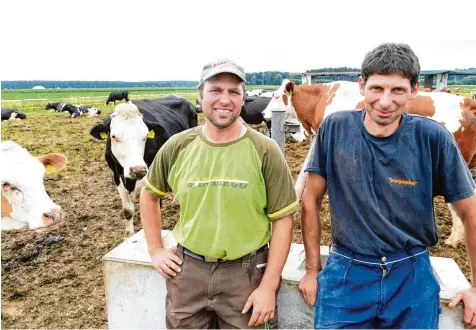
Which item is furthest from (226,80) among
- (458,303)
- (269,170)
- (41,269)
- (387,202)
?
(41,269)

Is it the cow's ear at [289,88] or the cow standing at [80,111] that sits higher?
the cow's ear at [289,88]

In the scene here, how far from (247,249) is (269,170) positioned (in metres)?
0.36

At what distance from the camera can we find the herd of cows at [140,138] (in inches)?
136

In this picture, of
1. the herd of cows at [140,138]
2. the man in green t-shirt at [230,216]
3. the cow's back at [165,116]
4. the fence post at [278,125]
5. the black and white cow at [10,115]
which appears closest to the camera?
the man in green t-shirt at [230,216]

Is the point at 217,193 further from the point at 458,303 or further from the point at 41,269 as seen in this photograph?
the point at 41,269

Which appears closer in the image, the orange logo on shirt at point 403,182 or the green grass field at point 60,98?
the orange logo on shirt at point 403,182

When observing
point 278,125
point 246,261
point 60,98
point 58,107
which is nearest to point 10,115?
point 58,107

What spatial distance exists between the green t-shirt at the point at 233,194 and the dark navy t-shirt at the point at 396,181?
27cm

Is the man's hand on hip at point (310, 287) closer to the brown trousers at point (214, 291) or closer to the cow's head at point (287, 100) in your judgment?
the brown trousers at point (214, 291)

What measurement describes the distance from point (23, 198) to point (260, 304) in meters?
2.65

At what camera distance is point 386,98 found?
1.63 metres

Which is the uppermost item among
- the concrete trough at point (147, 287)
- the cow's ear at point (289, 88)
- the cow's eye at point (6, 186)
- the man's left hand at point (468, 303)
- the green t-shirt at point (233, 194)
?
the cow's ear at point (289, 88)

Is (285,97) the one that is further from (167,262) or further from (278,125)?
(167,262)

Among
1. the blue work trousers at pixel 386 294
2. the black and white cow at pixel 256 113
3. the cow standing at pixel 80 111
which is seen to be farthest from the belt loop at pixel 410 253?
the cow standing at pixel 80 111
